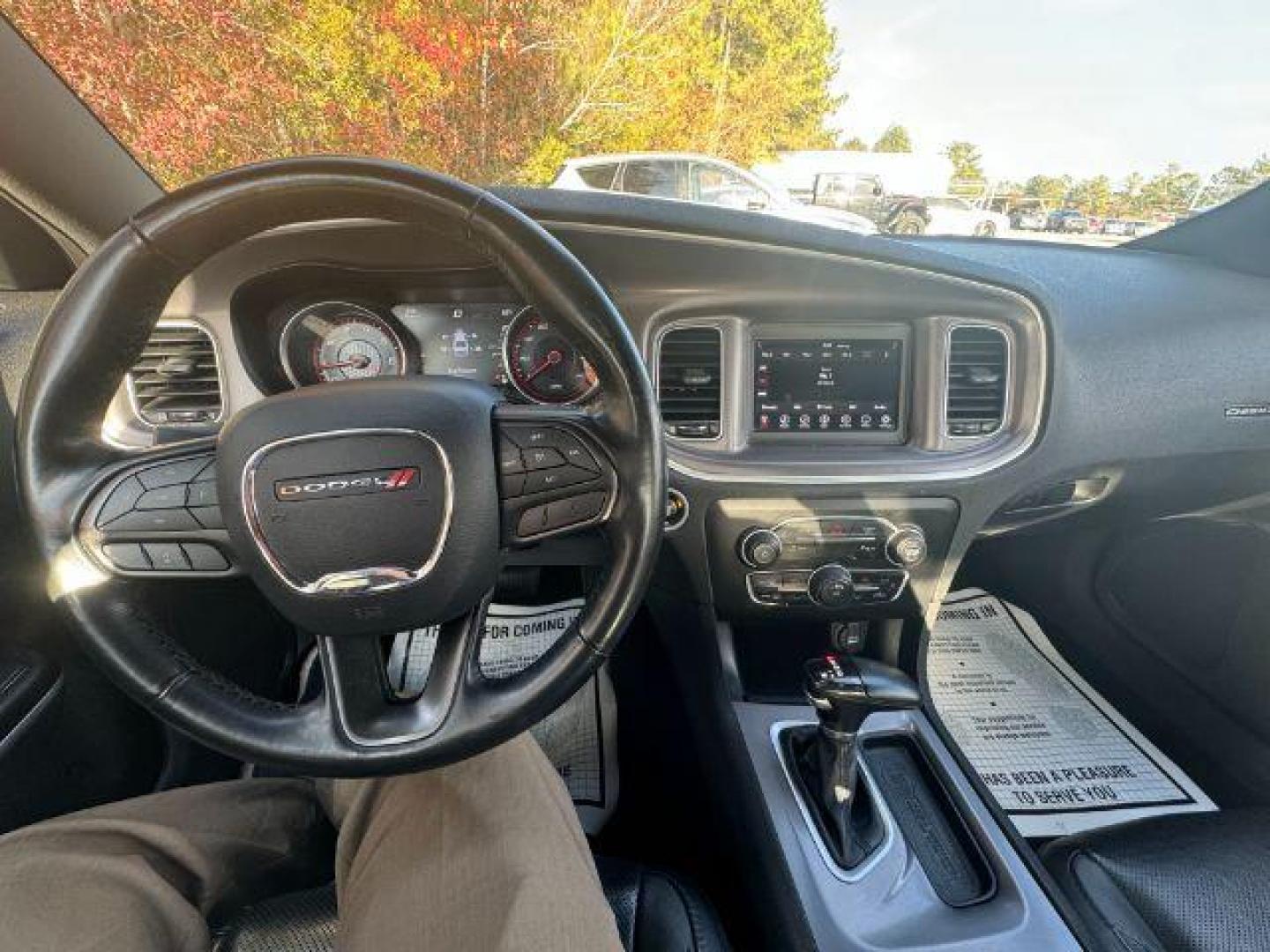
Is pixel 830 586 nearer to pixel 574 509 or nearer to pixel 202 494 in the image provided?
pixel 574 509

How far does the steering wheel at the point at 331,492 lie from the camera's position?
0.80 m

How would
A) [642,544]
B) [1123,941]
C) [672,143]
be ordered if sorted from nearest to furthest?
1. [642,544]
2. [1123,941]
3. [672,143]

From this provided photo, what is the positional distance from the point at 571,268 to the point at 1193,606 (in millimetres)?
1723

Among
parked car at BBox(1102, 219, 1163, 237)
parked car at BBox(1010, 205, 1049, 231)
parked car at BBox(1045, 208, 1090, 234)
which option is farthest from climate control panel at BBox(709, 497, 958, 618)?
parked car at BBox(1010, 205, 1049, 231)

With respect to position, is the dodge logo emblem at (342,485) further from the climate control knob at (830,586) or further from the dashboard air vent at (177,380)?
the climate control knob at (830,586)

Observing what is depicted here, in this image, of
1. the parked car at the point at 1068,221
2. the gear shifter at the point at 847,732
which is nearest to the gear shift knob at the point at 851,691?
the gear shifter at the point at 847,732

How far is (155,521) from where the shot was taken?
861 millimetres

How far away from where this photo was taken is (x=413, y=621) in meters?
0.86

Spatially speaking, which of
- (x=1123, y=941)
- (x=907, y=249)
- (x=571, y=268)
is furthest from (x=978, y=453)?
(x=571, y=268)

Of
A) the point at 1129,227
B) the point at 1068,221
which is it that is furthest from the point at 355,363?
the point at 1068,221

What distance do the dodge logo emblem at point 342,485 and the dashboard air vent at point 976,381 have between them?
101 cm

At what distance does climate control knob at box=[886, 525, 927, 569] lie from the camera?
1.41 m

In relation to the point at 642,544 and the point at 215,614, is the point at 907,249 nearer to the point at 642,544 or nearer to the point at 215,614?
the point at 642,544

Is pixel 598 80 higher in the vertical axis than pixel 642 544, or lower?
higher
